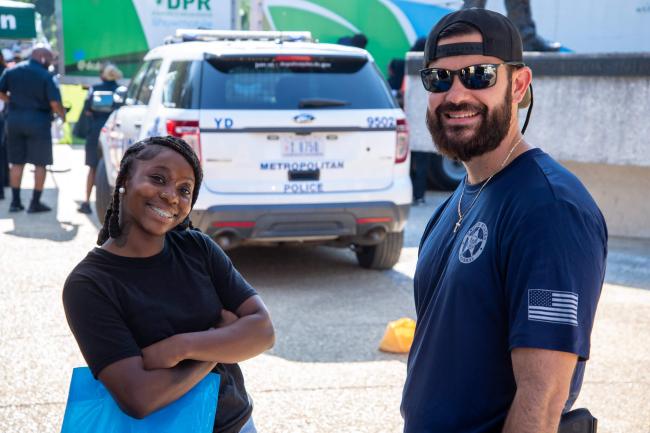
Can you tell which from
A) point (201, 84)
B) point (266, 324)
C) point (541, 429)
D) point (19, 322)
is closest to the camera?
point (541, 429)

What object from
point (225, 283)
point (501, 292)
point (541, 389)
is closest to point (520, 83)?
point (501, 292)

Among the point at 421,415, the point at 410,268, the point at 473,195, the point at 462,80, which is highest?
the point at 462,80

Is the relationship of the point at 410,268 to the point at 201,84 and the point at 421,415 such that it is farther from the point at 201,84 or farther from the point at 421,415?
the point at 421,415

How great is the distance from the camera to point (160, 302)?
7.27ft

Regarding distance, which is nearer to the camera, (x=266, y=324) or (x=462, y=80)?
(x=462, y=80)

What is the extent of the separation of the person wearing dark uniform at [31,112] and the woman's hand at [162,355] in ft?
28.7

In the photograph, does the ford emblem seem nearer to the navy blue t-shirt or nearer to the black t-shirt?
the black t-shirt

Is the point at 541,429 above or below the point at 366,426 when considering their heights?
above

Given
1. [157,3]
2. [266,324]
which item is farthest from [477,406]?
[157,3]

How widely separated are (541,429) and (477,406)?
0.65 ft

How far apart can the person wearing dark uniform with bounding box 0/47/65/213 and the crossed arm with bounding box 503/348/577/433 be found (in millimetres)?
9435

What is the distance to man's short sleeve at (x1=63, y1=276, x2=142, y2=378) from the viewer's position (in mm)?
2100

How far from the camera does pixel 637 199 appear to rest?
31.0ft

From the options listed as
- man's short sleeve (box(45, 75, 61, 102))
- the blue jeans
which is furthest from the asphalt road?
man's short sleeve (box(45, 75, 61, 102))
